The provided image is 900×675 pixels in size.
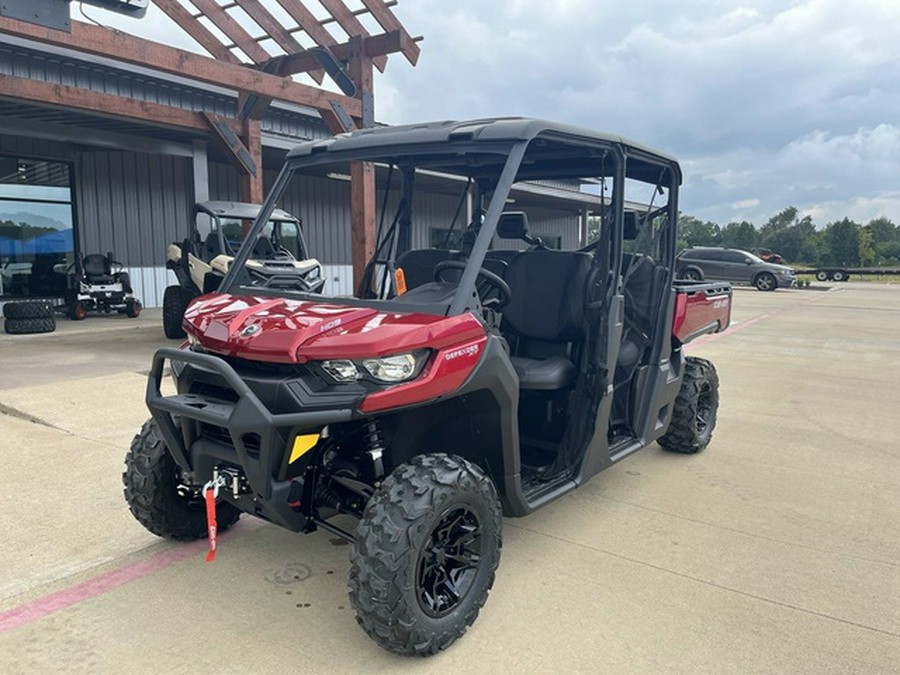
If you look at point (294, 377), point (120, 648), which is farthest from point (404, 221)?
point (120, 648)

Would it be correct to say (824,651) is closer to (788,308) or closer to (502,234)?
(502,234)

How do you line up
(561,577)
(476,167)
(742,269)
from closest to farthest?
(561,577)
(476,167)
(742,269)

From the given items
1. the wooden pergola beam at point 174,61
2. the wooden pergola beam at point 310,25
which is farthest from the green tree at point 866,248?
the wooden pergola beam at point 174,61

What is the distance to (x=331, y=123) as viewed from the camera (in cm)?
1024

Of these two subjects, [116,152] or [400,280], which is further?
[116,152]

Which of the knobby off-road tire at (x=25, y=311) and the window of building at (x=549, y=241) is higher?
the window of building at (x=549, y=241)

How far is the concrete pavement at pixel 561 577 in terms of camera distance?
2418 millimetres

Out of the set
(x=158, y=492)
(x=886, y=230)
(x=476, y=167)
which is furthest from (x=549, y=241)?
(x=886, y=230)

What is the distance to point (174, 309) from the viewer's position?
10.1m

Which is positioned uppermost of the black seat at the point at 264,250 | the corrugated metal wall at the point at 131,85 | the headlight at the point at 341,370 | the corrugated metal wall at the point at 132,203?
the corrugated metal wall at the point at 131,85

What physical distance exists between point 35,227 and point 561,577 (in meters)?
13.7

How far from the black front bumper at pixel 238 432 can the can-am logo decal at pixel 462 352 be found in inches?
16.3

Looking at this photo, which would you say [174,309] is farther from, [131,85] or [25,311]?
[131,85]

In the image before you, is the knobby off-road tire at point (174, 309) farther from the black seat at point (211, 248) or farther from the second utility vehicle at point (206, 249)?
the black seat at point (211, 248)
